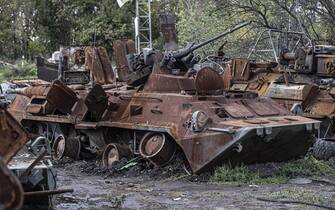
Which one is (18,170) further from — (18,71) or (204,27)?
(18,71)

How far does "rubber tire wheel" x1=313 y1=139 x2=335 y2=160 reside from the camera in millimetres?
12633

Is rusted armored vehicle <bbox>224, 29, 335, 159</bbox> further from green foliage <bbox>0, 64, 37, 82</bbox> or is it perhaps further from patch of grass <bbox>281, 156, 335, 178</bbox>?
green foliage <bbox>0, 64, 37, 82</bbox>

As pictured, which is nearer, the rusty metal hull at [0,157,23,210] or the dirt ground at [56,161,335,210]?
the rusty metal hull at [0,157,23,210]

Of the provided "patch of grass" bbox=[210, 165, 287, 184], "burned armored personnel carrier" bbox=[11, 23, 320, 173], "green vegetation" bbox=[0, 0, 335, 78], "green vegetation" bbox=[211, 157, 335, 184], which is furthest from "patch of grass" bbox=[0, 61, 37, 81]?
"patch of grass" bbox=[210, 165, 287, 184]

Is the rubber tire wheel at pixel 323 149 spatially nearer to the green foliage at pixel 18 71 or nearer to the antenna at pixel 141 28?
the antenna at pixel 141 28

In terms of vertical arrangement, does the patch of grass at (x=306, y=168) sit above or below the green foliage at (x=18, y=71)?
below

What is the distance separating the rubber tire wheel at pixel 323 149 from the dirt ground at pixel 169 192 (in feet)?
5.32

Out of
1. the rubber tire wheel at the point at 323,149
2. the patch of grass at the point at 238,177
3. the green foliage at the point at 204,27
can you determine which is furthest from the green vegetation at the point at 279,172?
the green foliage at the point at 204,27

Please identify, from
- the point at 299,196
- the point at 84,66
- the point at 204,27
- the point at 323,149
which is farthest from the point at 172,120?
the point at 204,27

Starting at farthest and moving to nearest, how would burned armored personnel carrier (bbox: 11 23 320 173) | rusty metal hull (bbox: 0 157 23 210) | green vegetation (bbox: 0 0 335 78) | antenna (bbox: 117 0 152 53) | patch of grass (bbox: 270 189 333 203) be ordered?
antenna (bbox: 117 0 152 53)
green vegetation (bbox: 0 0 335 78)
burned armored personnel carrier (bbox: 11 23 320 173)
patch of grass (bbox: 270 189 333 203)
rusty metal hull (bbox: 0 157 23 210)

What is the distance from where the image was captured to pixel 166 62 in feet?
41.5

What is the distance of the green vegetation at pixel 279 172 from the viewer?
10609 millimetres

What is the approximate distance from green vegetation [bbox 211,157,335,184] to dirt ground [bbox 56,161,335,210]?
26 cm

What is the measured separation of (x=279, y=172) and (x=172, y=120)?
201cm
